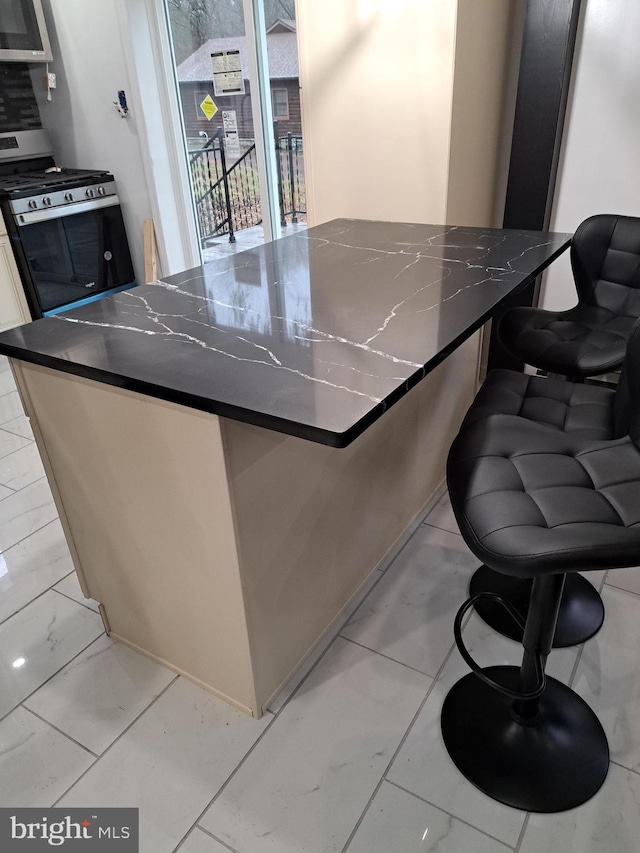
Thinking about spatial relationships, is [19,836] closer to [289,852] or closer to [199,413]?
[289,852]

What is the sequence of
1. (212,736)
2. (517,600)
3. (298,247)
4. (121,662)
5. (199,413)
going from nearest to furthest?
(199,413)
(212,736)
(121,662)
(517,600)
(298,247)

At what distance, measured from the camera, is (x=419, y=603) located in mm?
1933

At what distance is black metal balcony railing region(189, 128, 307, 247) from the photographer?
3.71 metres

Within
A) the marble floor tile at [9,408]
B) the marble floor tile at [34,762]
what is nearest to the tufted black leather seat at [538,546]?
the marble floor tile at [34,762]

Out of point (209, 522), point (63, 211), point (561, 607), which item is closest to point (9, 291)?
point (63, 211)

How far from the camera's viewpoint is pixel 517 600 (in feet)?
6.22

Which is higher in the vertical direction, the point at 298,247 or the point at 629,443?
the point at 298,247

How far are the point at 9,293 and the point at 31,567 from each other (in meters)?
2.35

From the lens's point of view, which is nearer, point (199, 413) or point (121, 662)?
point (199, 413)

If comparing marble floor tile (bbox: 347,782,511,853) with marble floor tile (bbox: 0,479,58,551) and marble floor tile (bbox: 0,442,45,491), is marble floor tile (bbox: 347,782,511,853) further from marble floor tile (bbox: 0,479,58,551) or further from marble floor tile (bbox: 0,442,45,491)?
marble floor tile (bbox: 0,442,45,491)

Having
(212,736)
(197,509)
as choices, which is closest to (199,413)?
(197,509)

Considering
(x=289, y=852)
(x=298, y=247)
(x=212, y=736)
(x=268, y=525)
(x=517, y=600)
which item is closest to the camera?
(x=289, y=852)

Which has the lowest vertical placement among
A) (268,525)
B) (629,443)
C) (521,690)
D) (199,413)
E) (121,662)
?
(121,662)

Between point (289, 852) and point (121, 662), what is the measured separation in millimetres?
725
